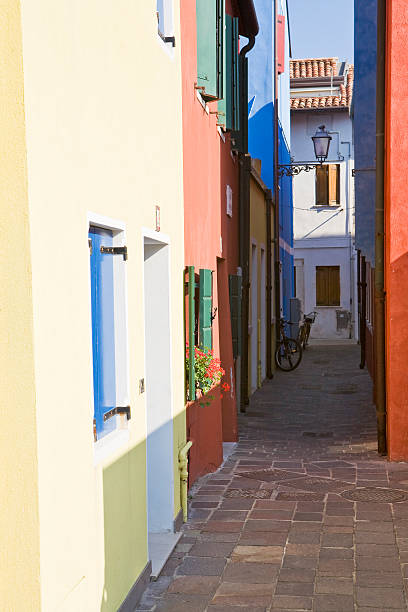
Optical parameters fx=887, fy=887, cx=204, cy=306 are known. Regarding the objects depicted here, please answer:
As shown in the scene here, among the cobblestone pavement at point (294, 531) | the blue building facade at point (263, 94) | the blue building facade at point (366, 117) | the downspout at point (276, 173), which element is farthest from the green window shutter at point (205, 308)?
the blue building facade at point (263, 94)

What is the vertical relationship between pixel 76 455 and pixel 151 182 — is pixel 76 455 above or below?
below

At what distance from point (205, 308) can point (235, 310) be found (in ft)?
10.9

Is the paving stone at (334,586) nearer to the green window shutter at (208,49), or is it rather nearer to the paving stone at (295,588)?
the paving stone at (295,588)

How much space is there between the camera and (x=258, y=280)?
17797 mm

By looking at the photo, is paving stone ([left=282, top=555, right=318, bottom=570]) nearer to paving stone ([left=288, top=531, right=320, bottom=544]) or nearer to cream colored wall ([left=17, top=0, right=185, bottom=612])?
paving stone ([left=288, top=531, right=320, bottom=544])

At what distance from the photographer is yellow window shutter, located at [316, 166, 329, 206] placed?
97.5 ft

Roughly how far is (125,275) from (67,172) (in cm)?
141

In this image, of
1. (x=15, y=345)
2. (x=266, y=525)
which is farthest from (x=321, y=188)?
(x=15, y=345)

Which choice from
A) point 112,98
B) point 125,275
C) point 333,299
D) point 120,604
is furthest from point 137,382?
point 333,299

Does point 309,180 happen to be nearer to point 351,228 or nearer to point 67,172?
point 351,228

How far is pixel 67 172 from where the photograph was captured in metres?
3.99

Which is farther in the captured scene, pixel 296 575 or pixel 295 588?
pixel 296 575

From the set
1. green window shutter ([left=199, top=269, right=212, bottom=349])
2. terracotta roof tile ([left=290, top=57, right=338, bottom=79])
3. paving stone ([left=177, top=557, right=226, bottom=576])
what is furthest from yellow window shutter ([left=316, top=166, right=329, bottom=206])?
paving stone ([left=177, top=557, right=226, bottom=576])

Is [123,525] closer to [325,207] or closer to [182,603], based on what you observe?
[182,603]
